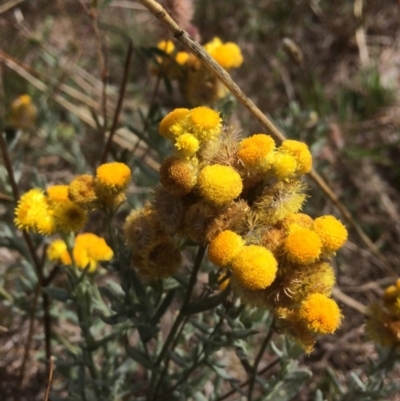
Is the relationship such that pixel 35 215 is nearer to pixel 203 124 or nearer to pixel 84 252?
pixel 84 252

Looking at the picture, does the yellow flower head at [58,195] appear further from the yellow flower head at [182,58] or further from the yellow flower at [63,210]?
the yellow flower head at [182,58]

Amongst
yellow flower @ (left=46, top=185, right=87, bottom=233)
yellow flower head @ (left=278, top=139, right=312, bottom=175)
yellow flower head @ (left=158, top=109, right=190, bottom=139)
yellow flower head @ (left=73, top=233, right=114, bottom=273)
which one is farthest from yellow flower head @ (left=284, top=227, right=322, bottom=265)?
yellow flower head @ (left=73, top=233, right=114, bottom=273)

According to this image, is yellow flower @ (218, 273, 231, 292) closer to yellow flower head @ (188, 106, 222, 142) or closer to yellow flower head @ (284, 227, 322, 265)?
yellow flower head @ (284, 227, 322, 265)

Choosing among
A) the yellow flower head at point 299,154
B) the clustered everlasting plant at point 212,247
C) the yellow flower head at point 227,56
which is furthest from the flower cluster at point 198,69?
the yellow flower head at point 299,154

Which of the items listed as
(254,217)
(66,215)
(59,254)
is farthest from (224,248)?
(59,254)

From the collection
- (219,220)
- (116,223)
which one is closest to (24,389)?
(116,223)

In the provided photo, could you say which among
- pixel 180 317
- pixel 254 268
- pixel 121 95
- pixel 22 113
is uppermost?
pixel 22 113

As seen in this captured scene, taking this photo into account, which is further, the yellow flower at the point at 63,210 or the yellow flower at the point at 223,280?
the yellow flower at the point at 63,210
